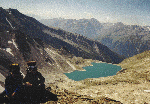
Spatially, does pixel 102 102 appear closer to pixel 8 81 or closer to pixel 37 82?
pixel 37 82

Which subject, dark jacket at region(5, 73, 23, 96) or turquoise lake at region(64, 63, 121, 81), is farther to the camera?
turquoise lake at region(64, 63, 121, 81)

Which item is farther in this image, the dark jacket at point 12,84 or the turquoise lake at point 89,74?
the turquoise lake at point 89,74

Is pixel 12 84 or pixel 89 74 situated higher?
pixel 12 84

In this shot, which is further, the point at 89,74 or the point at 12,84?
the point at 89,74

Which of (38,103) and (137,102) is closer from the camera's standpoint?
(38,103)

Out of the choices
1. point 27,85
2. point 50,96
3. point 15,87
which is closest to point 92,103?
point 50,96

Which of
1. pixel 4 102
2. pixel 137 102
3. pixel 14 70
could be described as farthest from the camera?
pixel 137 102

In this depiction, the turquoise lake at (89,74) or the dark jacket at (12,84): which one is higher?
the dark jacket at (12,84)

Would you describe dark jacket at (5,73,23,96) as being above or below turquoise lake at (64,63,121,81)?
above
